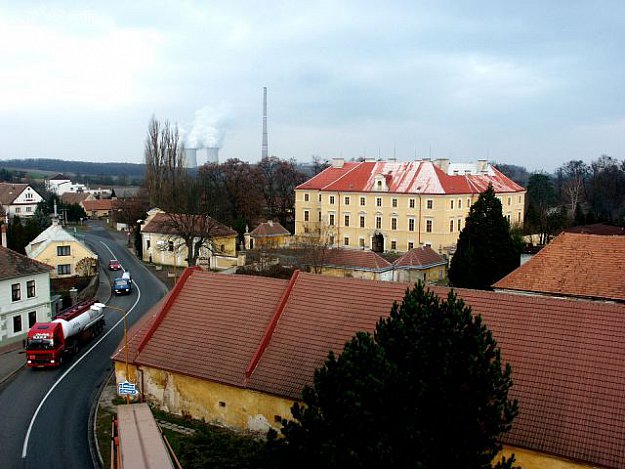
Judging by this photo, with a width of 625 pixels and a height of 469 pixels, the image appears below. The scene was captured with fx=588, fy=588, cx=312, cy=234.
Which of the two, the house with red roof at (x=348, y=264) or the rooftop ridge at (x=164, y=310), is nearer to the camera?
the rooftop ridge at (x=164, y=310)

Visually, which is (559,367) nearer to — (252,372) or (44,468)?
(252,372)

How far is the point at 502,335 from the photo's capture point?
56.2ft

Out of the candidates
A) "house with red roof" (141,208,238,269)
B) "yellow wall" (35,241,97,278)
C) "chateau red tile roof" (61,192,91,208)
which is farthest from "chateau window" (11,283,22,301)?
"chateau red tile roof" (61,192,91,208)

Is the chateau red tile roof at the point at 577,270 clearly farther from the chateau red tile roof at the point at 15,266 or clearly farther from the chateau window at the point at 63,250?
the chateau window at the point at 63,250

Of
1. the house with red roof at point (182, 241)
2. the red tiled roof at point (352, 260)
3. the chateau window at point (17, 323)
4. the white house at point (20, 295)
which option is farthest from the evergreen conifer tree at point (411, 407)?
the house with red roof at point (182, 241)

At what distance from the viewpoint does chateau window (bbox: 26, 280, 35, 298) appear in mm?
34469

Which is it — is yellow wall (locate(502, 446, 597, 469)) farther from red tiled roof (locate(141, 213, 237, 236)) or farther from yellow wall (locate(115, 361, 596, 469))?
red tiled roof (locate(141, 213, 237, 236))

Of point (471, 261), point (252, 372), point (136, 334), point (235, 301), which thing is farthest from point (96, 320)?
point (471, 261)

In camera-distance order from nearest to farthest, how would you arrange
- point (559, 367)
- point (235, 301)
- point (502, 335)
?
point (559, 367) < point (502, 335) < point (235, 301)

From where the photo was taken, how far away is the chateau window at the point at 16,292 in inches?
1319

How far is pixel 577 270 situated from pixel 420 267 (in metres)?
20.4

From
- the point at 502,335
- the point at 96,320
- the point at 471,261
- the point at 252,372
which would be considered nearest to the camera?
the point at 502,335

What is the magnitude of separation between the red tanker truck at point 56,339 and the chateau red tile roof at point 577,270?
2074 cm

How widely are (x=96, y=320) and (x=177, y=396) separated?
14669 mm
